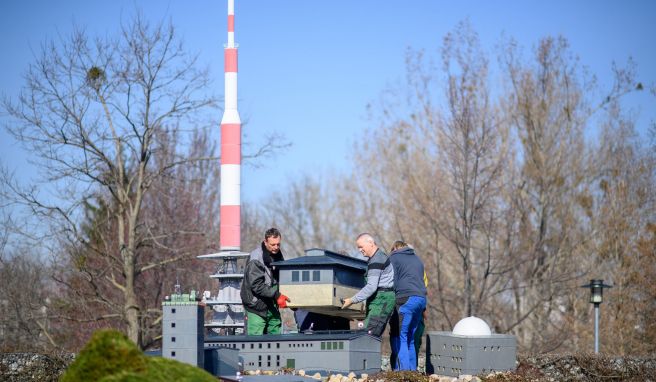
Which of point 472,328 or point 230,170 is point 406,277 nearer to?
point 472,328

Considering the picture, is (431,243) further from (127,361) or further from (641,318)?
(127,361)

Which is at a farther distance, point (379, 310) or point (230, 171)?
point (230, 171)

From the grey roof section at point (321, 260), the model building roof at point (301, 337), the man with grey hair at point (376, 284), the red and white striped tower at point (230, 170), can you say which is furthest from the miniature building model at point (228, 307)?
the man with grey hair at point (376, 284)

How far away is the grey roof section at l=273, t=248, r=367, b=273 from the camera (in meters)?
15.7

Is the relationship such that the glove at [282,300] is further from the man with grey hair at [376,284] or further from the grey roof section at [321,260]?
the man with grey hair at [376,284]

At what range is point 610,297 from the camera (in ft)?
118

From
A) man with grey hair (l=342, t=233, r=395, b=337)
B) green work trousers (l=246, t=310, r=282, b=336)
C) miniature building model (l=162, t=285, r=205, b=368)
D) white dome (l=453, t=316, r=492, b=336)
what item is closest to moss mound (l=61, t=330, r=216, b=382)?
miniature building model (l=162, t=285, r=205, b=368)

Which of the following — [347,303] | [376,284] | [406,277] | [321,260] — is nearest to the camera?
[376,284]

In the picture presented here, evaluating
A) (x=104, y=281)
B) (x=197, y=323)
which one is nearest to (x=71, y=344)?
(x=104, y=281)

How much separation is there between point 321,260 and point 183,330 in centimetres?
408

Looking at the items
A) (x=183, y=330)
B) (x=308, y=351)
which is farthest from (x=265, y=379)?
(x=308, y=351)

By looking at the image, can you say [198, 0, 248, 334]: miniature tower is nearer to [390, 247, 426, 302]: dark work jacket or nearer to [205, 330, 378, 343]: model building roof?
[205, 330, 378, 343]: model building roof

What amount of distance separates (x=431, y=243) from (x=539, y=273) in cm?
411

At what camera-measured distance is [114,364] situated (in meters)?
8.09
